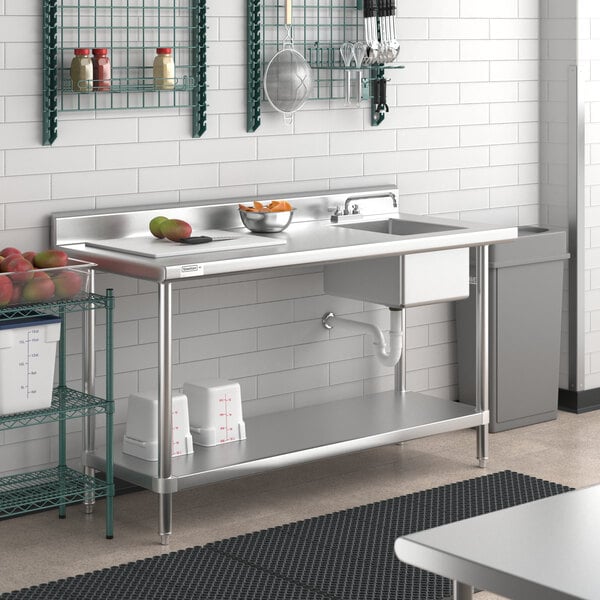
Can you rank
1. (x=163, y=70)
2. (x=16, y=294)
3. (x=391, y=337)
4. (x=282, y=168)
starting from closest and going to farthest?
(x=16, y=294)
(x=163, y=70)
(x=391, y=337)
(x=282, y=168)

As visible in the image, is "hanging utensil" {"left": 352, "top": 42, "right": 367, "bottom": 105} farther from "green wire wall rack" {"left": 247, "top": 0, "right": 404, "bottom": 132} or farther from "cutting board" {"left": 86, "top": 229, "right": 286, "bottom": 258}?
"cutting board" {"left": 86, "top": 229, "right": 286, "bottom": 258}

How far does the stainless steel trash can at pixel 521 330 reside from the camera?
5.50m

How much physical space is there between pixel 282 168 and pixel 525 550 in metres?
3.36

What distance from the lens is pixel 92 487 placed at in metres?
4.32

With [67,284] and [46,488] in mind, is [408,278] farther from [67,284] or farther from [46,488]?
[46,488]

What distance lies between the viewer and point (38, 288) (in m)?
3.91

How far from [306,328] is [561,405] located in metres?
1.55

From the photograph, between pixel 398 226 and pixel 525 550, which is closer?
pixel 525 550

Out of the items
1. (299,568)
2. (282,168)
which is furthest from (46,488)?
(282,168)

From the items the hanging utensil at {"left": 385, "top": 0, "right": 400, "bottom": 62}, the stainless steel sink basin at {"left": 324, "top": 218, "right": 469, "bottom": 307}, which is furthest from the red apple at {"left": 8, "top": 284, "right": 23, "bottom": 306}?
the hanging utensil at {"left": 385, "top": 0, "right": 400, "bottom": 62}

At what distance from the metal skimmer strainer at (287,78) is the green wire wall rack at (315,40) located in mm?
61

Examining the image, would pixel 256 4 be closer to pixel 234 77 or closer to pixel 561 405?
pixel 234 77

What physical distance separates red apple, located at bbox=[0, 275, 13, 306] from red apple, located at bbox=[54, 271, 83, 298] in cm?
19

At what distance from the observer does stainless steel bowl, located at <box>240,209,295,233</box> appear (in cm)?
464
